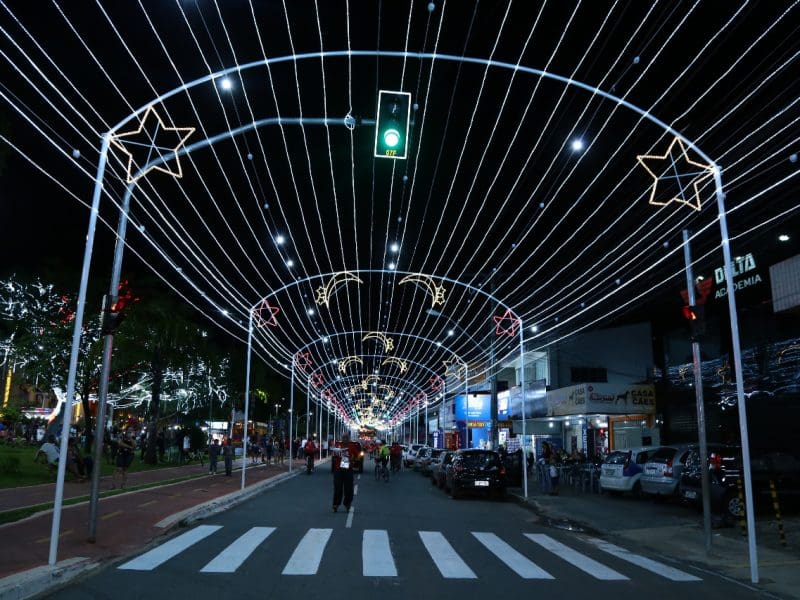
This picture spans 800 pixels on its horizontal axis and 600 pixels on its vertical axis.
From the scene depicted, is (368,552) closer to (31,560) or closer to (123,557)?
(123,557)

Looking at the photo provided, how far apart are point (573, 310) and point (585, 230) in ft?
43.1

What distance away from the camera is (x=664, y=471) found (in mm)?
20922

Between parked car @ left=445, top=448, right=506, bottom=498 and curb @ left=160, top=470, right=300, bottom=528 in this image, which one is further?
parked car @ left=445, top=448, right=506, bottom=498

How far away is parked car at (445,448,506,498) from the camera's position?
23.0 meters

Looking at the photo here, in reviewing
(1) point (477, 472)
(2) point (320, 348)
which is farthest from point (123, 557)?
(2) point (320, 348)

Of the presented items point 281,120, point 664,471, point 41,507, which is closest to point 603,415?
point 664,471

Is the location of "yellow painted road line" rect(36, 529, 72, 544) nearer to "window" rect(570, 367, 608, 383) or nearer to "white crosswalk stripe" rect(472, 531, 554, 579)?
"white crosswalk stripe" rect(472, 531, 554, 579)

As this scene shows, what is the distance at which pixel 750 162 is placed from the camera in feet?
54.5

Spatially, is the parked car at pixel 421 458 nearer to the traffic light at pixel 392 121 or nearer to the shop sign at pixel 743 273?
the shop sign at pixel 743 273

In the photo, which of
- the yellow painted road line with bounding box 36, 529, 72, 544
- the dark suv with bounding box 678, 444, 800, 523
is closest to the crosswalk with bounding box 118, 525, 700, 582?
the yellow painted road line with bounding box 36, 529, 72, 544

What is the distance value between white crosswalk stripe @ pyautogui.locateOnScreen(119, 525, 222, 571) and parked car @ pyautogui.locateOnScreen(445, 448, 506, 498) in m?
10.7

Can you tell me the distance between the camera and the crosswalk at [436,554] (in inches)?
385

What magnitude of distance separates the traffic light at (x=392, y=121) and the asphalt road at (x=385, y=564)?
17.7ft

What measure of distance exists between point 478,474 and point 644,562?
39.5 ft
